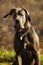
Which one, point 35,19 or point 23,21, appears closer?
point 23,21

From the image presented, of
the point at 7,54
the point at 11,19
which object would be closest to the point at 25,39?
the point at 7,54

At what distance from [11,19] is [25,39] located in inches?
174

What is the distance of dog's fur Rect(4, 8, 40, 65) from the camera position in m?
4.59

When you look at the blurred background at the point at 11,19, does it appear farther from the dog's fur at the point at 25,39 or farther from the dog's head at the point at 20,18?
the dog's head at the point at 20,18

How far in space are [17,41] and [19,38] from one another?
9 centimetres

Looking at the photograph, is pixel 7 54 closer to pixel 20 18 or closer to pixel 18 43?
pixel 18 43

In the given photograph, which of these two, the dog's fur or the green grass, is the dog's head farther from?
the green grass

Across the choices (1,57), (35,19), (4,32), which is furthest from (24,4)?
(1,57)

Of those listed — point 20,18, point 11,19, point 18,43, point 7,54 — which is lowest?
point 7,54

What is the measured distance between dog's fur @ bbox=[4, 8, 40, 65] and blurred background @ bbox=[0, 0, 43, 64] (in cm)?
406

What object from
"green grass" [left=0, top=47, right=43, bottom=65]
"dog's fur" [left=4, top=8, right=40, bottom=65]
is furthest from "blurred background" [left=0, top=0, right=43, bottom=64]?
"dog's fur" [left=4, top=8, right=40, bottom=65]

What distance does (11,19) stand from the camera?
9.13 metres

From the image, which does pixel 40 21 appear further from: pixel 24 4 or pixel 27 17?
pixel 27 17

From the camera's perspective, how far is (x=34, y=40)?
185 inches
